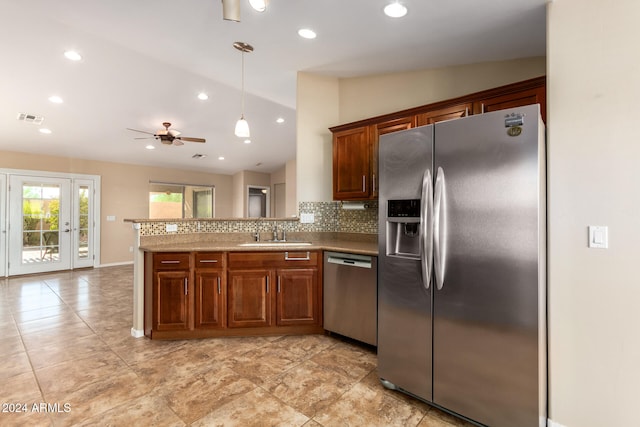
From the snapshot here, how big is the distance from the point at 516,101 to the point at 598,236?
3.79 ft

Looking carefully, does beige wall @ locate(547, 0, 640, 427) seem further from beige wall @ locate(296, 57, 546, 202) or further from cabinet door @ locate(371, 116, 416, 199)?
beige wall @ locate(296, 57, 546, 202)

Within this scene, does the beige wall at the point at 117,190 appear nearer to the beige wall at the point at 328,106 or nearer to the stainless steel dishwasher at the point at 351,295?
the beige wall at the point at 328,106

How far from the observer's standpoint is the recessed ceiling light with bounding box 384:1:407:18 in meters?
2.12

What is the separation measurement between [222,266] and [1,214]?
5958mm

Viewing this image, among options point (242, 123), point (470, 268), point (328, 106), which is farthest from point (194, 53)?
point (470, 268)

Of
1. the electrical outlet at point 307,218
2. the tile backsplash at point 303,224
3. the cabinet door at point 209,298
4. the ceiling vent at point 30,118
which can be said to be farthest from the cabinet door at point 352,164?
the ceiling vent at point 30,118

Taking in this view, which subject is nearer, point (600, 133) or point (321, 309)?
point (600, 133)

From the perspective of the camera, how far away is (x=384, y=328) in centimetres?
209

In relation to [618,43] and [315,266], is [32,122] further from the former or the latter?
[618,43]

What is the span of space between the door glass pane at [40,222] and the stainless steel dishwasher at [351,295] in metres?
6.63

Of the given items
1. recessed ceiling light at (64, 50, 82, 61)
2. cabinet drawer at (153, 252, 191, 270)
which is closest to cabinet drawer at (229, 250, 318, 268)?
cabinet drawer at (153, 252, 191, 270)

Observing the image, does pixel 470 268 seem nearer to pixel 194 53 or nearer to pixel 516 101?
pixel 516 101

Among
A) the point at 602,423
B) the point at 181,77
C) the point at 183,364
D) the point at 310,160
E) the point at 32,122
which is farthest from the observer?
the point at 32,122

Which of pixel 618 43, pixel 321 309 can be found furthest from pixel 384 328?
pixel 618 43
